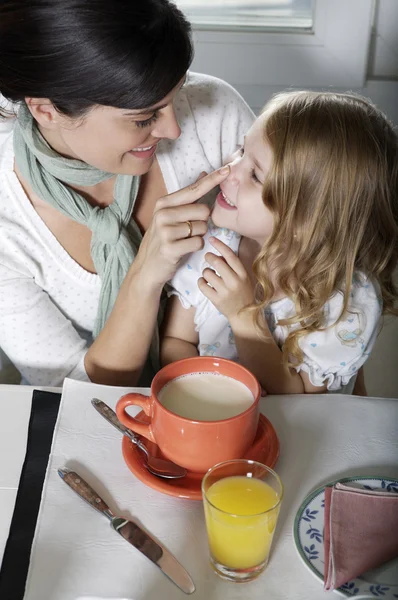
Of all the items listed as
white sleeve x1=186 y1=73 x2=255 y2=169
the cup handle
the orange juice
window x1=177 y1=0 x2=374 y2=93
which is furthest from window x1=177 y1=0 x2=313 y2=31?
the orange juice

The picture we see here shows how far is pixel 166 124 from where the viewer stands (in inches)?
47.4

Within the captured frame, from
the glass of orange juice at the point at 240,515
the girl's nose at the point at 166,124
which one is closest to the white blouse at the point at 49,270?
the girl's nose at the point at 166,124

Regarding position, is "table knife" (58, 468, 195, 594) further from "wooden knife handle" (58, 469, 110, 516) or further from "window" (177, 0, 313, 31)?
"window" (177, 0, 313, 31)

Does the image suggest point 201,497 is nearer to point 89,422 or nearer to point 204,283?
point 89,422

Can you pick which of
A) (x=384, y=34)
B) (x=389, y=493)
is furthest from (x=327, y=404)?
(x=384, y=34)

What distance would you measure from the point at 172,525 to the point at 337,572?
7.6 inches

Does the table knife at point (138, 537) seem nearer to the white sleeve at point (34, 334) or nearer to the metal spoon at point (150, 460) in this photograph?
the metal spoon at point (150, 460)

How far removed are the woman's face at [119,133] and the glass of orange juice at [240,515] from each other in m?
0.60

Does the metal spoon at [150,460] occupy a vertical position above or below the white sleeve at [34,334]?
above

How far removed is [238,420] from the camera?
2.68 ft

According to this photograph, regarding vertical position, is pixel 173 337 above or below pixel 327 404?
below

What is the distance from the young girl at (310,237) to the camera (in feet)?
3.90

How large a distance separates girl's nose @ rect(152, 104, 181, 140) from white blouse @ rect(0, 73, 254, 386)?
25cm

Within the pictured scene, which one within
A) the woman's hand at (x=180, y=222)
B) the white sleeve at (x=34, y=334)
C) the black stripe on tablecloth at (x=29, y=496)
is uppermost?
the woman's hand at (x=180, y=222)
